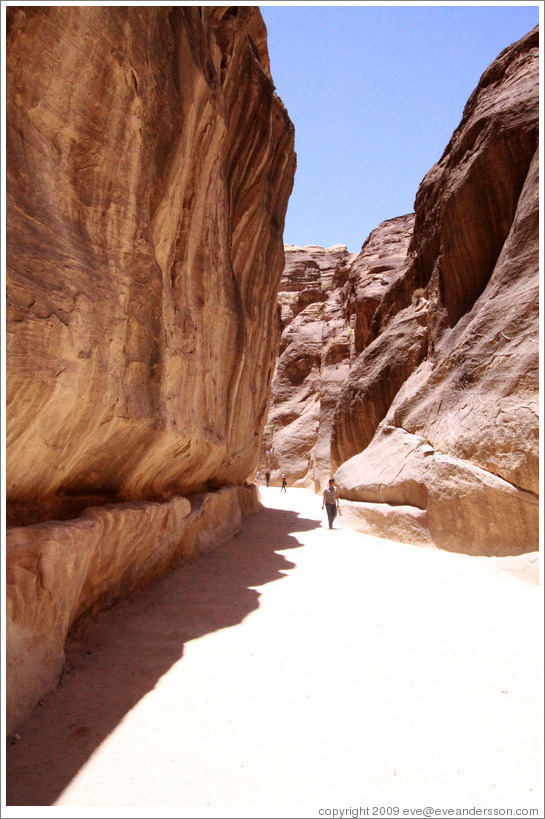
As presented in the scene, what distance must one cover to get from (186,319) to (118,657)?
14.4ft

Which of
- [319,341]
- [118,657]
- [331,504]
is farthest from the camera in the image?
[319,341]

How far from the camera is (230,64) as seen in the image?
10523mm

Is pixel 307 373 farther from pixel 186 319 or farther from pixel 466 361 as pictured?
pixel 186 319

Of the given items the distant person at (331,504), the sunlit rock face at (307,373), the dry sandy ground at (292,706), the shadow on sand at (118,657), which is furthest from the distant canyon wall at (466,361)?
the sunlit rock face at (307,373)

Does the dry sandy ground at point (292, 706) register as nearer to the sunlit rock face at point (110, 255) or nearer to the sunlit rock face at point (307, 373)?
the sunlit rock face at point (110, 255)

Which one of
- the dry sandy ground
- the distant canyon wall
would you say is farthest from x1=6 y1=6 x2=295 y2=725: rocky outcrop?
the distant canyon wall

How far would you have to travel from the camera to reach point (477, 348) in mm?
10227

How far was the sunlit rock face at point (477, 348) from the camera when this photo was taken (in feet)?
27.9

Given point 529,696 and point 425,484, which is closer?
point 529,696

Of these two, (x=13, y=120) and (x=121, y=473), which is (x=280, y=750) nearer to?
(x=121, y=473)

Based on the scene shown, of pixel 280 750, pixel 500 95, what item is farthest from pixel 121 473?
pixel 500 95

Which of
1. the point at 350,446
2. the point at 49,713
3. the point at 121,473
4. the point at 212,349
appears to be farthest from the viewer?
the point at 350,446

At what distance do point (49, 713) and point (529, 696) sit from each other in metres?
3.68

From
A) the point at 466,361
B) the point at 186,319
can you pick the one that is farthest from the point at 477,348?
the point at 186,319
